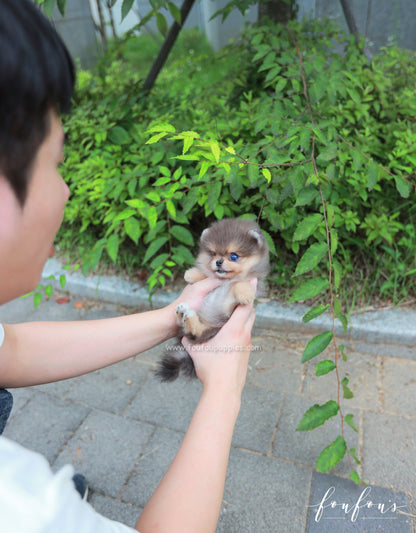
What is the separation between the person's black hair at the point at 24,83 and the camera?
0.83m

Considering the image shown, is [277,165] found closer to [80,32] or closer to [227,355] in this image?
[227,355]

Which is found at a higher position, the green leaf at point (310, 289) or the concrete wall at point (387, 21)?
the concrete wall at point (387, 21)

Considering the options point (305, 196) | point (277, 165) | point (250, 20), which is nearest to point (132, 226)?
point (277, 165)

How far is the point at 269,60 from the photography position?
2812 millimetres

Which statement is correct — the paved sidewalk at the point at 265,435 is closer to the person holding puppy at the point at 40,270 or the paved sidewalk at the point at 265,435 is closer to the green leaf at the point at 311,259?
the person holding puppy at the point at 40,270

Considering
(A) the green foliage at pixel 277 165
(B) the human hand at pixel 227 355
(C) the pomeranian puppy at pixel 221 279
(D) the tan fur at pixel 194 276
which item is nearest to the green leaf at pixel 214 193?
(A) the green foliage at pixel 277 165

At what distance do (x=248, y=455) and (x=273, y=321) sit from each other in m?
1.14

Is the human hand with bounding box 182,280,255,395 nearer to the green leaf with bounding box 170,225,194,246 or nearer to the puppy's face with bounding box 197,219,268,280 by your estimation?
the puppy's face with bounding box 197,219,268,280

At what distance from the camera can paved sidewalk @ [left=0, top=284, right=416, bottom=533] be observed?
206 cm

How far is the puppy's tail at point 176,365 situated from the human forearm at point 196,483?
668 millimetres

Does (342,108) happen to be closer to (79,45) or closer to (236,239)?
(236,239)

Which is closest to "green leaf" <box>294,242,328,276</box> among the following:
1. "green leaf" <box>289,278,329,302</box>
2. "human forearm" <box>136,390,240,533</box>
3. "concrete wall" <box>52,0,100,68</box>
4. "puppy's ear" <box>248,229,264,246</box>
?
"green leaf" <box>289,278,329,302</box>

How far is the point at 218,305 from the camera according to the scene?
206 cm

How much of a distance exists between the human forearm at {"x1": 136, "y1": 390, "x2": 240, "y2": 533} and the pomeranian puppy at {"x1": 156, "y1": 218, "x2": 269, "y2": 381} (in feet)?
2.07
